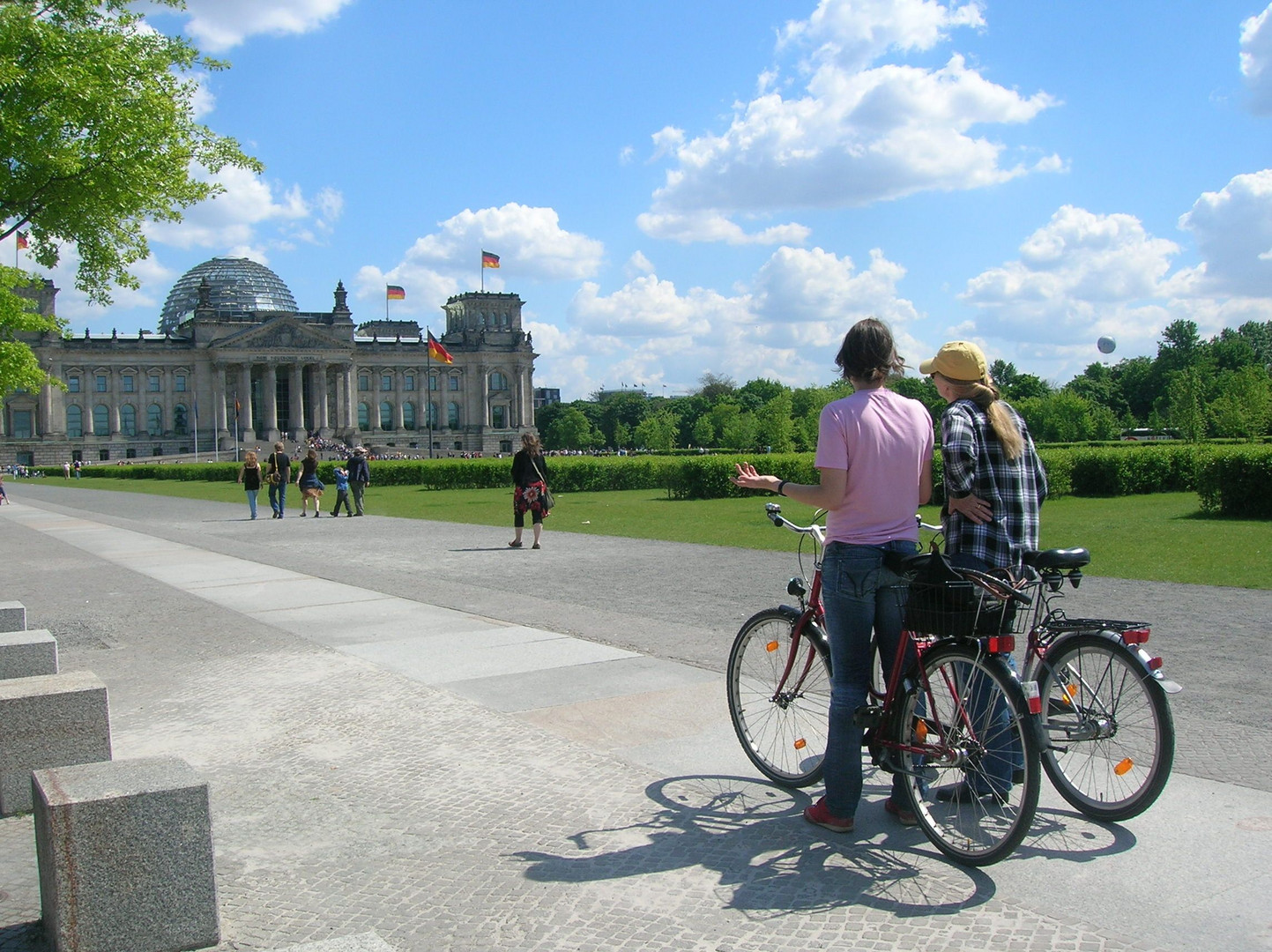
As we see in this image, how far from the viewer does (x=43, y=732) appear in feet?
16.5

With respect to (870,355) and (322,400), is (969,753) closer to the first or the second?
(870,355)

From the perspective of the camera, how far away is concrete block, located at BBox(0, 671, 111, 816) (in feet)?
16.4

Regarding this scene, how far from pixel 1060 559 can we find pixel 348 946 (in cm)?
301

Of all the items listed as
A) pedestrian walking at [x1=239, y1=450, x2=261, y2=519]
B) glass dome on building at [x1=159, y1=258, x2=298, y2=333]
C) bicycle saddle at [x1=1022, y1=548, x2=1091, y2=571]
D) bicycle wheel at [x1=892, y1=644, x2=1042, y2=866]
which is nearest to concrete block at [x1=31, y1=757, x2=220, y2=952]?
bicycle wheel at [x1=892, y1=644, x2=1042, y2=866]

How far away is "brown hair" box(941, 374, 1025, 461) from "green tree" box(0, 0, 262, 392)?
10.9 meters

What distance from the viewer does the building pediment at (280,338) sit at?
130 m

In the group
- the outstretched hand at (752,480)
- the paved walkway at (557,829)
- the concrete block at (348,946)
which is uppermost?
the outstretched hand at (752,480)

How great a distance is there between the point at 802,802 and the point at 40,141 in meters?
11.5

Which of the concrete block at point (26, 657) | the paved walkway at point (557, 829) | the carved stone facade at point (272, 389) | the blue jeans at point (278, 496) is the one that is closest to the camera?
the paved walkway at point (557, 829)

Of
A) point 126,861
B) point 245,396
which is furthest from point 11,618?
point 245,396

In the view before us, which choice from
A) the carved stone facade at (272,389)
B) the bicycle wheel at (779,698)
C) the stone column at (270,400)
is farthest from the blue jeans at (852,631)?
the stone column at (270,400)

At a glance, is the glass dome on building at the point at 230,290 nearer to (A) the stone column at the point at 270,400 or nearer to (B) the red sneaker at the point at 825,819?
(A) the stone column at the point at 270,400

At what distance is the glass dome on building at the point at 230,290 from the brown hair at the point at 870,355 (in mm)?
152257

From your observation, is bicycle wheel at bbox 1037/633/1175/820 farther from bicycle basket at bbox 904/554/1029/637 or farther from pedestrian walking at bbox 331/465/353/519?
pedestrian walking at bbox 331/465/353/519
